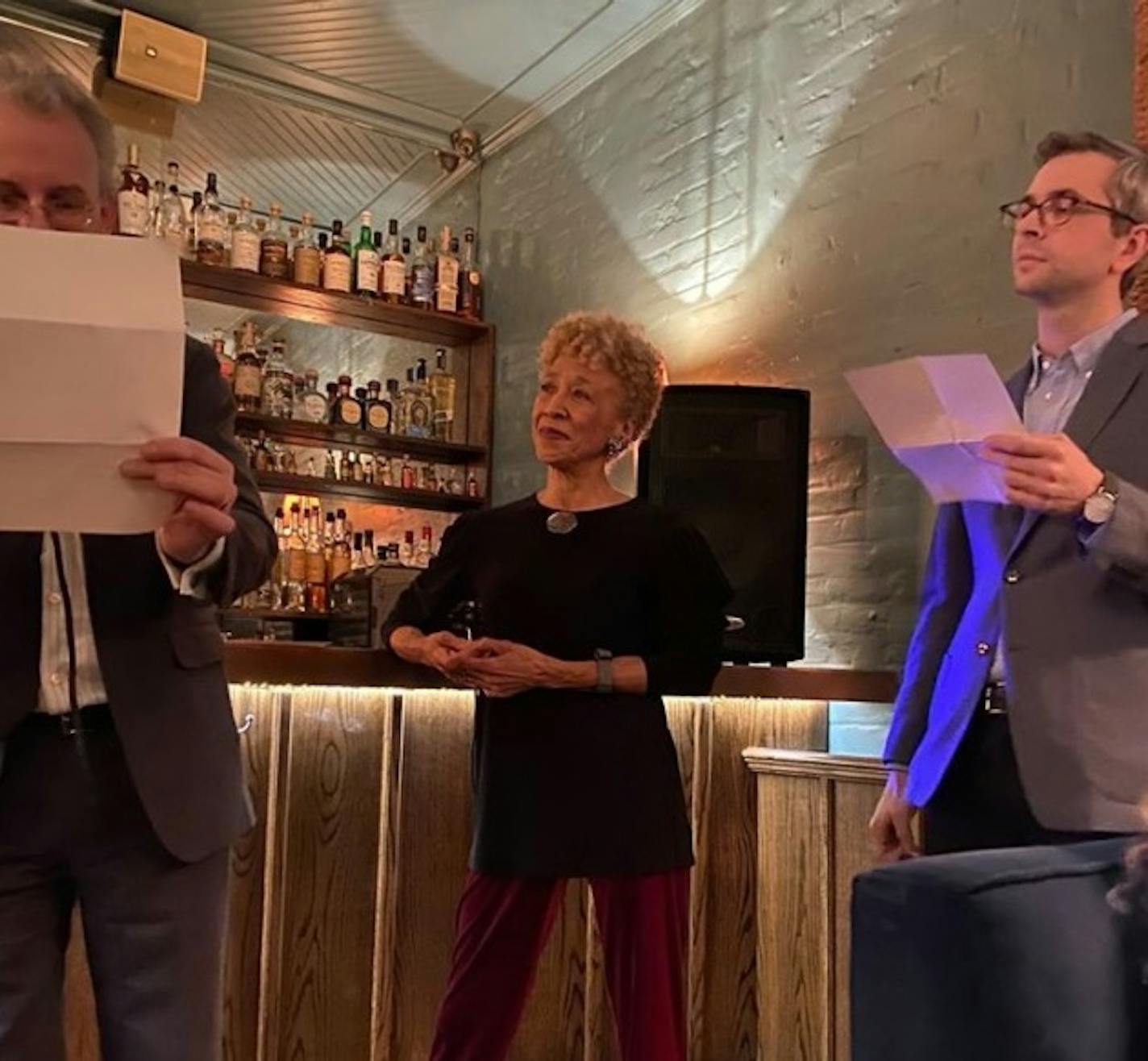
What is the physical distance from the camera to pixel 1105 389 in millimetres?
1346

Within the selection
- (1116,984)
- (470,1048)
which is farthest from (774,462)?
(1116,984)

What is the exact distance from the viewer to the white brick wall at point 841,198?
2.73 meters

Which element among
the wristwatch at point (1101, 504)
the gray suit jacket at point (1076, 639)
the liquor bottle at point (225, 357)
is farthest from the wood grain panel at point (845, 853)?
the liquor bottle at point (225, 357)

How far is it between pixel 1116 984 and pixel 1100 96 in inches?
85.6

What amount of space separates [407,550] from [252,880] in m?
2.26

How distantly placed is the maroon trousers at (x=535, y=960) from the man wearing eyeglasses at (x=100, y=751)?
0.73 meters

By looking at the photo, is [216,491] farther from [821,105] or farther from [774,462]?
[821,105]

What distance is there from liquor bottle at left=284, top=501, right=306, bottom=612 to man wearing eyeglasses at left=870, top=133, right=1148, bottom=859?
2.76 meters

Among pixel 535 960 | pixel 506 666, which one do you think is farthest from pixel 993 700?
pixel 535 960

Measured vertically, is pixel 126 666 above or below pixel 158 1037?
above

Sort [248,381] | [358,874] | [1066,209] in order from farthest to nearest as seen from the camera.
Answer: [248,381] < [358,874] < [1066,209]

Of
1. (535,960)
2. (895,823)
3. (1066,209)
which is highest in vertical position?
(1066,209)

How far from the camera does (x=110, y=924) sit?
3.14ft

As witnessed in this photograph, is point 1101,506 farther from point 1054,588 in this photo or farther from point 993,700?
point 993,700
